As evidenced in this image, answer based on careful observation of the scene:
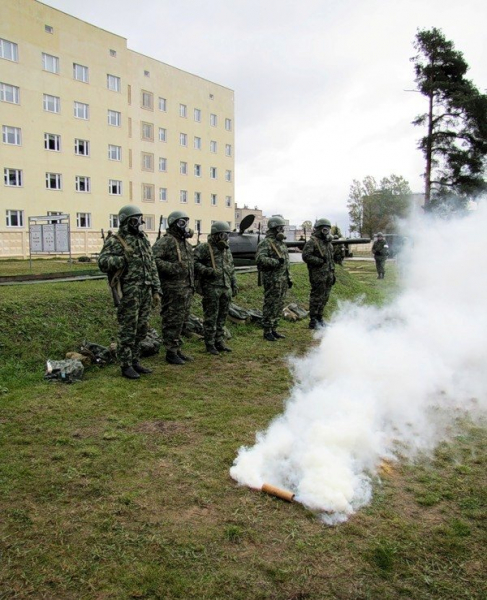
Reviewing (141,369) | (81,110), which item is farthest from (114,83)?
(141,369)

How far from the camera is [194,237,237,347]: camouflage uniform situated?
322 inches

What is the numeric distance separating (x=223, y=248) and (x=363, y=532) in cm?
591

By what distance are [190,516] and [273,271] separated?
6649 millimetres

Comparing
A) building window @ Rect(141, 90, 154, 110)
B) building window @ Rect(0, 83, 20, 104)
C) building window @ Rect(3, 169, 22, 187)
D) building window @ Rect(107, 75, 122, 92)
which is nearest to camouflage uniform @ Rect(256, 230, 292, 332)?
building window @ Rect(3, 169, 22, 187)

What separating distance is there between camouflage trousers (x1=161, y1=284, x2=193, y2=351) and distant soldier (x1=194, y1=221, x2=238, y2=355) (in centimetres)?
61

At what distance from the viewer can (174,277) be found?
7535mm

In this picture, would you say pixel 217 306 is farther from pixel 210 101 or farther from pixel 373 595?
pixel 210 101

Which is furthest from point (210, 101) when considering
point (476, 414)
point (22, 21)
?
point (476, 414)

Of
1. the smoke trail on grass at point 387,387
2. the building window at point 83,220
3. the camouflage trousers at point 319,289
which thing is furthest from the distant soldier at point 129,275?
the building window at point 83,220

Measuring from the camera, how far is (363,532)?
3.06 m

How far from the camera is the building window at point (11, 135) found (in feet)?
106

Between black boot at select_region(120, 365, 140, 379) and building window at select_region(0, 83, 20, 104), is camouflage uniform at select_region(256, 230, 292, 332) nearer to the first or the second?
black boot at select_region(120, 365, 140, 379)

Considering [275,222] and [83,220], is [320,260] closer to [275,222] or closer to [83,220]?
[275,222]

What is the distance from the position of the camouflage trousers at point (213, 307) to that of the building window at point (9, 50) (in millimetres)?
32194
